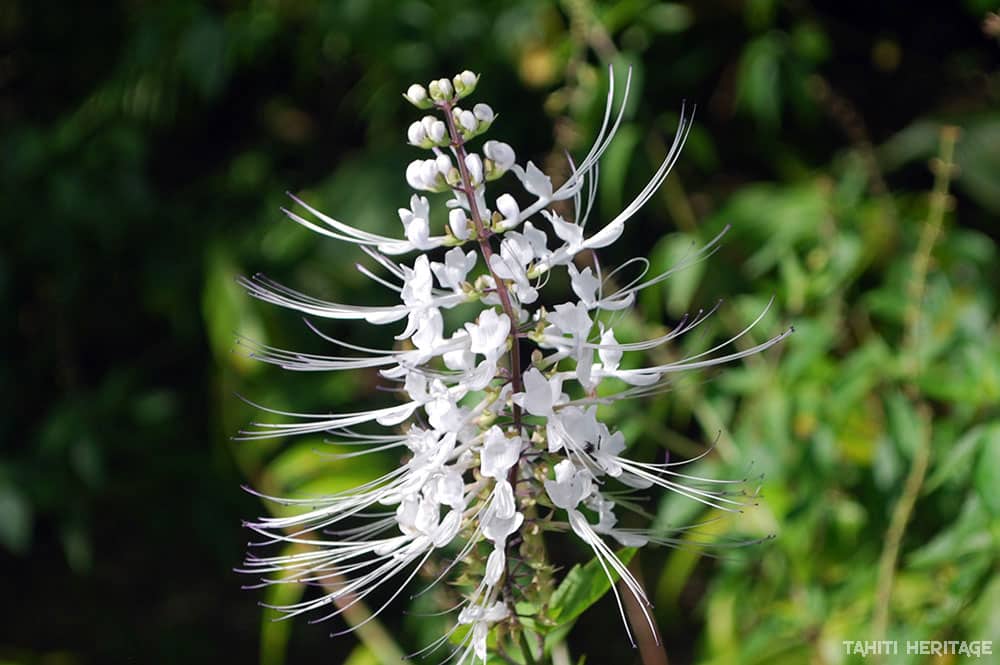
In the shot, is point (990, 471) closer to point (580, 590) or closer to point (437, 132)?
point (580, 590)

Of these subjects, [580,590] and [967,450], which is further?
[967,450]

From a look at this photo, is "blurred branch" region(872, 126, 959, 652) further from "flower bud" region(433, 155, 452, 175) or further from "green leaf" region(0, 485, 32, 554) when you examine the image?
"green leaf" region(0, 485, 32, 554)

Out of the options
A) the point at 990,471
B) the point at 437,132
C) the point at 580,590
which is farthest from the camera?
the point at 990,471

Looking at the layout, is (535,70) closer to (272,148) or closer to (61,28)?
(272,148)

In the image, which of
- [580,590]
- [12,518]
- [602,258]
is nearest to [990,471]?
[580,590]

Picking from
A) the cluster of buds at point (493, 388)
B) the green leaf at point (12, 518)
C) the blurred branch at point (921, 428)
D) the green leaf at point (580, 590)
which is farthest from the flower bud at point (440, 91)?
the green leaf at point (12, 518)

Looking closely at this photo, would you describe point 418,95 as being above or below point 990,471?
above

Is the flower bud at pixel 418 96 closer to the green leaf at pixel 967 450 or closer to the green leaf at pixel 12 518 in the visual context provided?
the green leaf at pixel 967 450
